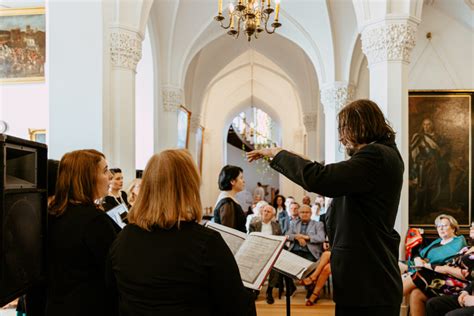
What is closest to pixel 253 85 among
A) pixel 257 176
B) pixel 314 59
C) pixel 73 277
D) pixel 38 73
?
pixel 257 176

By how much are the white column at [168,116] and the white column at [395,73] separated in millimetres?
5720

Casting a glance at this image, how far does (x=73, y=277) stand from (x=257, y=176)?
94.1ft

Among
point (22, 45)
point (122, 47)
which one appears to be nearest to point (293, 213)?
point (122, 47)

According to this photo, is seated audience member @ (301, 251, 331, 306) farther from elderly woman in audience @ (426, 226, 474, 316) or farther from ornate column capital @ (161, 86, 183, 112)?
ornate column capital @ (161, 86, 183, 112)

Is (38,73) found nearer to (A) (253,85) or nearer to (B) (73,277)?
(B) (73,277)

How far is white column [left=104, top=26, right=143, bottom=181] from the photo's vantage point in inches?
269

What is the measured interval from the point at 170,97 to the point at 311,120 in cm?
774

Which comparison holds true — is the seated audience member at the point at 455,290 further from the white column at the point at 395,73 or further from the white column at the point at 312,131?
the white column at the point at 312,131

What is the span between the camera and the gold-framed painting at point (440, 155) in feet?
26.8

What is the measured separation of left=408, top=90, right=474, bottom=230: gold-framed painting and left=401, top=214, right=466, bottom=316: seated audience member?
110 inches

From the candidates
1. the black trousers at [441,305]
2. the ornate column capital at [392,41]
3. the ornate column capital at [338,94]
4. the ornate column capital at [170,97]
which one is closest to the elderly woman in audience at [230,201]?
the black trousers at [441,305]

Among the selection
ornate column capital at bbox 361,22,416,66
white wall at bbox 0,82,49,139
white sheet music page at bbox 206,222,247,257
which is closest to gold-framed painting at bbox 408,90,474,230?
ornate column capital at bbox 361,22,416,66

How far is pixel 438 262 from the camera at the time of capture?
5.32 meters

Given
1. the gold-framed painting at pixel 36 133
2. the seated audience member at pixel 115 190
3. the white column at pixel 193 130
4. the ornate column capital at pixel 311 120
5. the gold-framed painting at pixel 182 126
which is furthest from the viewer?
the ornate column capital at pixel 311 120
